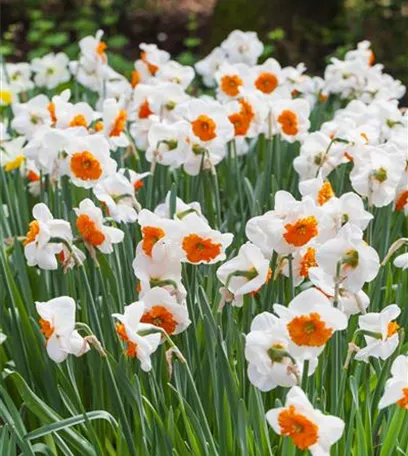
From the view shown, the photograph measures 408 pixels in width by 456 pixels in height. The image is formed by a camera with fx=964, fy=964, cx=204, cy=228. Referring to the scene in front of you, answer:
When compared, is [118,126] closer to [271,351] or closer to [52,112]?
[52,112]

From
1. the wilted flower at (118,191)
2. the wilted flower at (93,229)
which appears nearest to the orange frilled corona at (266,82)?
the wilted flower at (118,191)

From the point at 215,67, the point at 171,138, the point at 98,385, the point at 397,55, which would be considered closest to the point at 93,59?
the point at 215,67

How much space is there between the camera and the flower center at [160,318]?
5.58 feet

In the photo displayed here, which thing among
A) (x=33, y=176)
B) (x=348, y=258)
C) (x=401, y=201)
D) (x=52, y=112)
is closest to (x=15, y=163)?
(x=33, y=176)

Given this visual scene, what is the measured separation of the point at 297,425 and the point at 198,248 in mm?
465

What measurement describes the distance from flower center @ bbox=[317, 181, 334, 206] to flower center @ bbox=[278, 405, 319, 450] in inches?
26.7

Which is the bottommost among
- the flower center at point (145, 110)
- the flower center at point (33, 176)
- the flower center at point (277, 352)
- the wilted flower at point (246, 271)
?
the flower center at point (33, 176)

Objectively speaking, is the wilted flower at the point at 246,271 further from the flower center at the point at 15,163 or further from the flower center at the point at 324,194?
the flower center at the point at 15,163

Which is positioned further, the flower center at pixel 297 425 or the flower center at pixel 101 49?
the flower center at pixel 101 49

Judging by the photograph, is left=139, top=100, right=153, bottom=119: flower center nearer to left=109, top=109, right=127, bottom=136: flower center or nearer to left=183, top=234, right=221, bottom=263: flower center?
left=109, top=109, right=127, bottom=136: flower center

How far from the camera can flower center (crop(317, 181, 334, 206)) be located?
196 centimetres

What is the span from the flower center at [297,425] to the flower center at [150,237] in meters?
0.49

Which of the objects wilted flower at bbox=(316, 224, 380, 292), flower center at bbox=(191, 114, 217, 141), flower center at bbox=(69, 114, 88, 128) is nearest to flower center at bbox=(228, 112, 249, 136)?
flower center at bbox=(191, 114, 217, 141)

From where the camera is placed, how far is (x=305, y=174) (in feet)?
8.59
